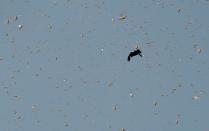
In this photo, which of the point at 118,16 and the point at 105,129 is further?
the point at 118,16

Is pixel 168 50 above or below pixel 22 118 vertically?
above

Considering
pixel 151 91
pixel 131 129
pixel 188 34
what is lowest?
pixel 131 129

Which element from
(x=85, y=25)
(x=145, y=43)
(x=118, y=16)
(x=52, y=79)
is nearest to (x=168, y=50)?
(x=145, y=43)

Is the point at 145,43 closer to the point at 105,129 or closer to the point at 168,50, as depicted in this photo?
the point at 168,50

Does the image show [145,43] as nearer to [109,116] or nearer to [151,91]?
[151,91]

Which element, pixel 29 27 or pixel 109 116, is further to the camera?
pixel 29 27

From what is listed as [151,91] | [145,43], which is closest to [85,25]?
[145,43]

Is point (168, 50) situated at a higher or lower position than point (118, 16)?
lower

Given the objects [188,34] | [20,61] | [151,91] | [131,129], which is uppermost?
[188,34]
